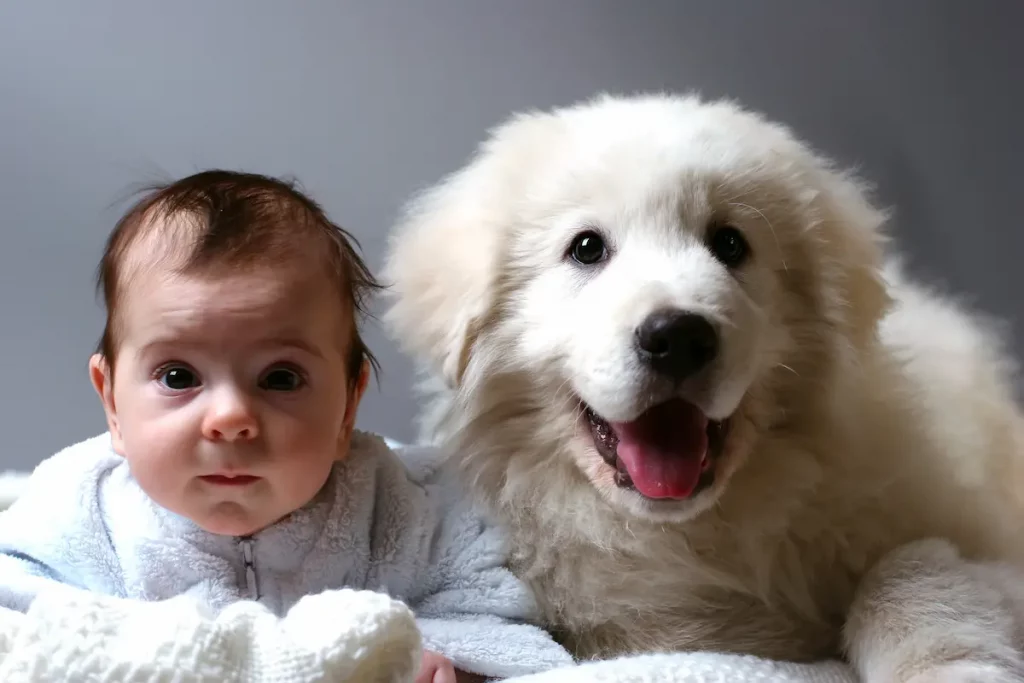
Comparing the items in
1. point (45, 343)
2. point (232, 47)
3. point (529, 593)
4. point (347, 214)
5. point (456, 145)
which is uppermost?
point (232, 47)

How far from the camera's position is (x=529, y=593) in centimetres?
137

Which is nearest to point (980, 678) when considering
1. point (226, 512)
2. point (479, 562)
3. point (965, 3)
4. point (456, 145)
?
point (479, 562)

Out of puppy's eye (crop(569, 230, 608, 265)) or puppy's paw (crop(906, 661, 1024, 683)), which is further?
puppy's eye (crop(569, 230, 608, 265))

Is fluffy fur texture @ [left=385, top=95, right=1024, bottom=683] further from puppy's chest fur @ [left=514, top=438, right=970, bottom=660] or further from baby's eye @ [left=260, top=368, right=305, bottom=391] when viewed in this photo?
baby's eye @ [left=260, top=368, right=305, bottom=391]

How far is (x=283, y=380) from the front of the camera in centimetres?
127

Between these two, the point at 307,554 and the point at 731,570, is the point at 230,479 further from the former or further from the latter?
the point at 731,570

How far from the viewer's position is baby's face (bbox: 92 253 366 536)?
1.19 m

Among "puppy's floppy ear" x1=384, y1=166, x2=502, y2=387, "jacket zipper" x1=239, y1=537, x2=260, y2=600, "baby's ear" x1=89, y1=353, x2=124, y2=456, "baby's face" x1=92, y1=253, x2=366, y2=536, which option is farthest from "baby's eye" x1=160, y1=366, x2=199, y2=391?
"puppy's floppy ear" x1=384, y1=166, x2=502, y2=387

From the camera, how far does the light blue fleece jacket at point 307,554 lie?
1281mm

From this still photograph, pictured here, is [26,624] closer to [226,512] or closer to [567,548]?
[226,512]

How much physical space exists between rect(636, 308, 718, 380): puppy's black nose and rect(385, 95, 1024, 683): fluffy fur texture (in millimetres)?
91

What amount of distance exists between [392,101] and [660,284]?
47.2 inches

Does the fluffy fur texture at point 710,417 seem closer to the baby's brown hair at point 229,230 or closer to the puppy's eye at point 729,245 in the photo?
the puppy's eye at point 729,245

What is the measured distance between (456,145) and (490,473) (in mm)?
1085
